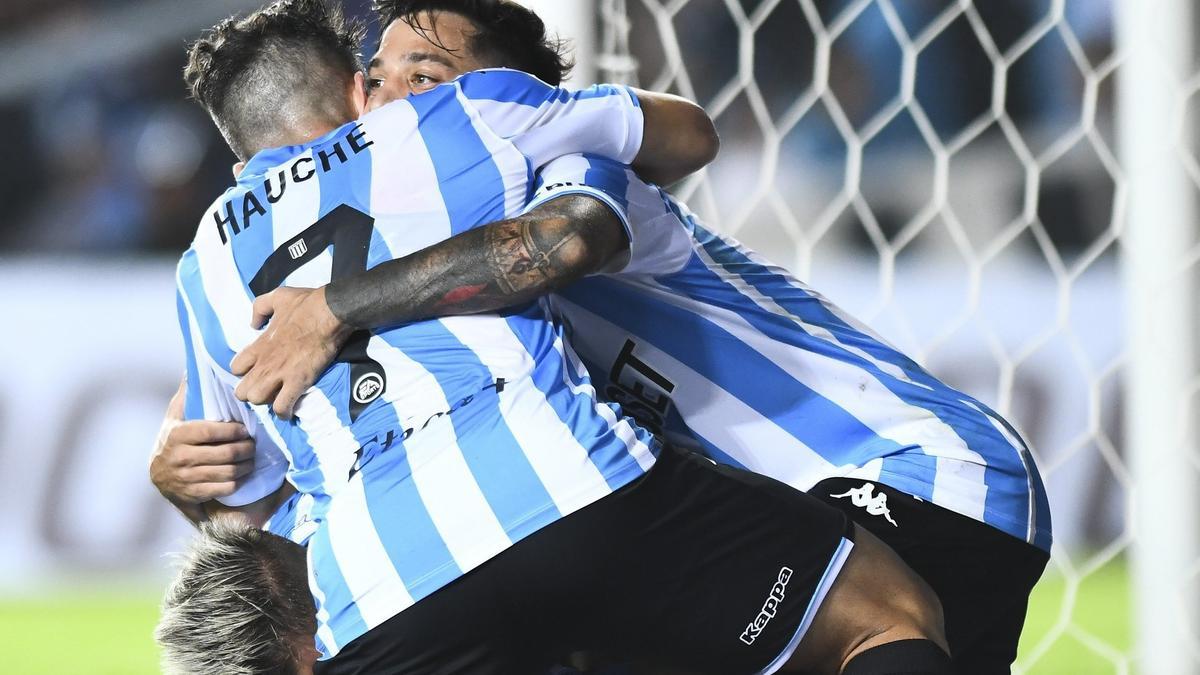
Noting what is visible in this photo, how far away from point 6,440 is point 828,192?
2.88 metres

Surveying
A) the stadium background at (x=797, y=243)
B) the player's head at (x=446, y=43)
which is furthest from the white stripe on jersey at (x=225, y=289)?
the stadium background at (x=797, y=243)

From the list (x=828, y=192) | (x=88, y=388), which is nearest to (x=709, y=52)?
(x=828, y=192)

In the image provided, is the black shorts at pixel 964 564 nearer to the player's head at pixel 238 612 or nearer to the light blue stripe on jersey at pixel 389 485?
the light blue stripe on jersey at pixel 389 485

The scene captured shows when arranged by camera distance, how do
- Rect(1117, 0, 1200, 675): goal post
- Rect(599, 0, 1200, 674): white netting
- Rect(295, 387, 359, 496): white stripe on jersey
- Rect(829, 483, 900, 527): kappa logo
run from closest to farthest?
1. Rect(295, 387, 359, 496): white stripe on jersey
2. Rect(829, 483, 900, 527): kappa logo
3. Rect(1117, 0, 1200, 675): goal post
4. Rect(599, 0, 1200, 674): white netting

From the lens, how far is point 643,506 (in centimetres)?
129

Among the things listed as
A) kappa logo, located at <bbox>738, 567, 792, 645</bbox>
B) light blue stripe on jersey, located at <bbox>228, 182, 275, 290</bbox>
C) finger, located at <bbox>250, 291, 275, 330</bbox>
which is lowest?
kappa logo, located at <bbox>738, 567, 792, 645</bbox>

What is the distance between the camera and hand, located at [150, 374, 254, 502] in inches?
66.2

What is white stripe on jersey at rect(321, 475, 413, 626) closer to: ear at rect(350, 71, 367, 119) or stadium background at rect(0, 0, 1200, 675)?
ear at rect(350, 71, 367, 119)

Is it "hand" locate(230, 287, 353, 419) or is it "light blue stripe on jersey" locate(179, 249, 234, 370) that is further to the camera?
"light blue stripe on jersey" locate(179, 249, 234, 370)

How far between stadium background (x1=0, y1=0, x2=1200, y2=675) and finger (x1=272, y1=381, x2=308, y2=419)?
3.78 ft

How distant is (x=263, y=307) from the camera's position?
138 centimetres

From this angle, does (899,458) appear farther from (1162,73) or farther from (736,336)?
(1162,73)

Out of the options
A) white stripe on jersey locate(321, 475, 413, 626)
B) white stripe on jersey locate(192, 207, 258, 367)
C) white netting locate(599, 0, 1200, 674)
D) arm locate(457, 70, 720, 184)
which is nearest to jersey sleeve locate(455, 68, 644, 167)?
arm locate(457, 70, 720, 184)

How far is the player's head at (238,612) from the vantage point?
4.33ft
